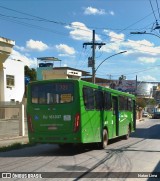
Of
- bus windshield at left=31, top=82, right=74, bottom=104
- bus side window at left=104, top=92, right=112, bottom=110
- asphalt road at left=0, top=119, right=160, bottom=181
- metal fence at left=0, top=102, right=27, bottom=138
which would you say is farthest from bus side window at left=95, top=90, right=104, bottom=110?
metal fence at left=0, top=102, right=27, bottom=138

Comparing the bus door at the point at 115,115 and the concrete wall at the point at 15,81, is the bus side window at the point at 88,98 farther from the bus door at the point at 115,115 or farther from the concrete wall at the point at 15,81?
the concrete wall at the point at 15,81

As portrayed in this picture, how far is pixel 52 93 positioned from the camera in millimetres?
16281

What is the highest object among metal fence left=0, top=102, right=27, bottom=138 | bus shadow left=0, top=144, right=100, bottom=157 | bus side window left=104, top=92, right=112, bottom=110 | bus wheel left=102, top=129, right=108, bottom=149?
bus side window left=104, top=92, right=112, bottom=110

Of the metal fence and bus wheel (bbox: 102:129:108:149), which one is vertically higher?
the metal fence

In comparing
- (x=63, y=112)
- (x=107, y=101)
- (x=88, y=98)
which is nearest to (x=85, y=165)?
(x=63, y=112)

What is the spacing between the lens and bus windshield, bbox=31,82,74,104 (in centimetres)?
1597

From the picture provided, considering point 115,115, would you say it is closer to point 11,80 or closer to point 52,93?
point 52,93

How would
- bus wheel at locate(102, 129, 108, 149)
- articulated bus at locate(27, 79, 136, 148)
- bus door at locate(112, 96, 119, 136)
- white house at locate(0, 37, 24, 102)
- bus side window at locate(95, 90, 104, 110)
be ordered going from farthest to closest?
white house at locate(0, 37, 24, 102) → bus door at locate(112, 96, 119, 136) → bus wheel at locate(102, 129, 108, 149) → bus side window at locate(95, 90, 104, 110) → articulated bus at locate(27, 79, 136, 148)

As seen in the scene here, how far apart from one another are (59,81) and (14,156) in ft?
10.7

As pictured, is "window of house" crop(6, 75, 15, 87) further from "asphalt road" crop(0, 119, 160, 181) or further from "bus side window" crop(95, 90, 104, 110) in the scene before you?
"asphalt road" crop(0, 119, 160, 181)

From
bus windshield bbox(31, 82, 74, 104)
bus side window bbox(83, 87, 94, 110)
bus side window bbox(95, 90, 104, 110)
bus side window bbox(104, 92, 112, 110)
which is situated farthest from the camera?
bus side window bbox(104, 92, 112, 110)

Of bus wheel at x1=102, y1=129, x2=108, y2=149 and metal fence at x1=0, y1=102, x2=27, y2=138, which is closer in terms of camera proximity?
bus wheel at x1=102, y1=129, x2=108, y2=149

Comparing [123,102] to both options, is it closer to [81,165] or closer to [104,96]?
[104,96]

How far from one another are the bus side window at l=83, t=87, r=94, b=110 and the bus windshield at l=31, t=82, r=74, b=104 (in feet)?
2.32
